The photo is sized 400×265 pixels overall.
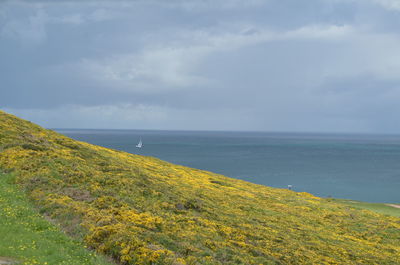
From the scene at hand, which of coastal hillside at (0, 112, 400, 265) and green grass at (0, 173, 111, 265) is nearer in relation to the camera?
green grass at (0, 173, 111, 265)

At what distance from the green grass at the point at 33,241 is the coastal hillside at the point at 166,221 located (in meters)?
0.97

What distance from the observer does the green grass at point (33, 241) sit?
13117 mm

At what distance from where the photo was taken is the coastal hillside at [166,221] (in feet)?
55.5

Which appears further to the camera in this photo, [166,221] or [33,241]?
[166,221]

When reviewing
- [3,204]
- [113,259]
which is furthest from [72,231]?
[3,204]

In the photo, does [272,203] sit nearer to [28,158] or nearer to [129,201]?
[129,201]

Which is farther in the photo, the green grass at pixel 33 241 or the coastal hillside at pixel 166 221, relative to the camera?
the coastal hillside at pixel 166 221

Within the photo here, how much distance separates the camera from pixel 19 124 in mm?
41594

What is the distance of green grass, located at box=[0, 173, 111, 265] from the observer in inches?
516

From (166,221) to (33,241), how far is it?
8651 millimetres

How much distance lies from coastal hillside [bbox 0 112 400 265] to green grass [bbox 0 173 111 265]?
97 cm

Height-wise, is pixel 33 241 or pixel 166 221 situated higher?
pixel 33 241

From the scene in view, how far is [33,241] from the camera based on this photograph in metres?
14.5

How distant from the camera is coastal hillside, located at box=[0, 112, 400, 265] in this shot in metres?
16.9
